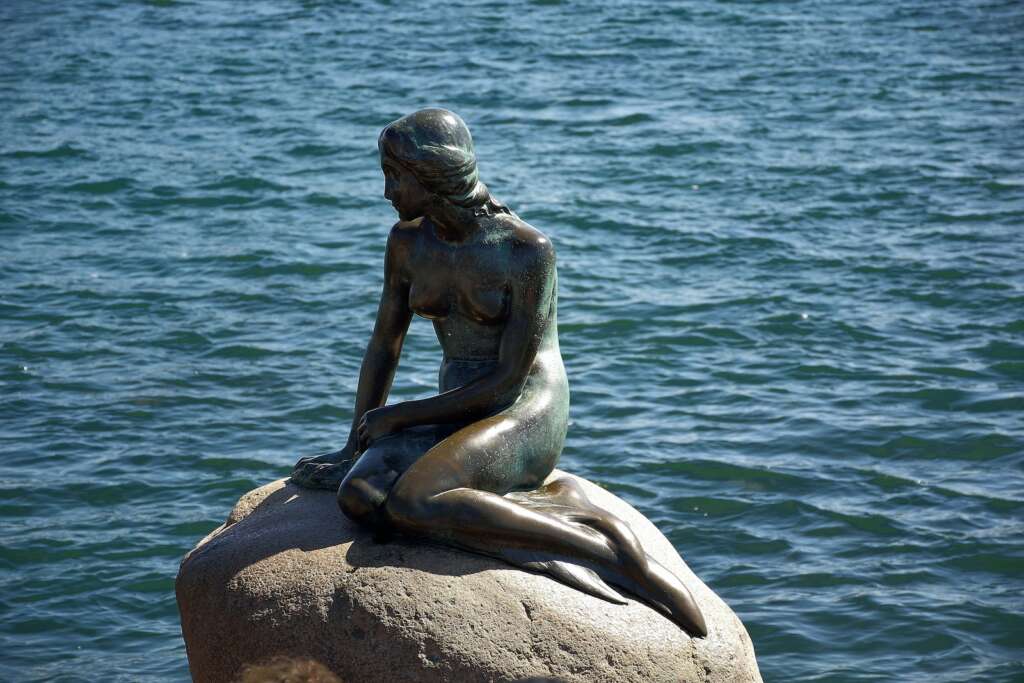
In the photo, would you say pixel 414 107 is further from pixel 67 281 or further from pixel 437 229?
pixel 437 229

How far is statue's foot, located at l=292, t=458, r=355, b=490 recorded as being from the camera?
632cm

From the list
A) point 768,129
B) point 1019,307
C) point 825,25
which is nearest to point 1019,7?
point 825,25

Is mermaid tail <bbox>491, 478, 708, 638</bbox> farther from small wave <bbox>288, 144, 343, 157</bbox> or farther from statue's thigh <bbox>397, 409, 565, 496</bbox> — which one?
small wave <bbox>288, 144, 343, 157</bbox>

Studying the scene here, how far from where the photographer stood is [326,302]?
41.1 feet

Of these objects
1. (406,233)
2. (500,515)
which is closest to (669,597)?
(500,515)

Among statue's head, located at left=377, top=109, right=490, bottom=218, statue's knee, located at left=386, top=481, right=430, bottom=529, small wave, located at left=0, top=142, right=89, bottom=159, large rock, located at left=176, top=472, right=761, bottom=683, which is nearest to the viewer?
large rock, located at left=176, top=472, right=761, bottom=683

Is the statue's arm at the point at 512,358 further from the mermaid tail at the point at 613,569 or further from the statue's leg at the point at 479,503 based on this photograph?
the mermaid tail at the point at 613,569

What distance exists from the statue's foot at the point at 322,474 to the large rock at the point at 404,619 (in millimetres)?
347

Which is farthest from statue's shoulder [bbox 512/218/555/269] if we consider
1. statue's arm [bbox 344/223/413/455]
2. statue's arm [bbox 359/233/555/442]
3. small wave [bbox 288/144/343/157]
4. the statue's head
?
small wave [bbox 288/144/343/157]

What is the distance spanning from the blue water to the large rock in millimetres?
2193

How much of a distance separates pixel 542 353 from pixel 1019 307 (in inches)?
281

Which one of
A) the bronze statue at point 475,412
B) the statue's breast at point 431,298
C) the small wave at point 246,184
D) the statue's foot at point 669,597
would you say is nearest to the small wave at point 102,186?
the small wave at point 246,184

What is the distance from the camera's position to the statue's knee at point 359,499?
5.79 meters

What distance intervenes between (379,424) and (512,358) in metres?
0.60
